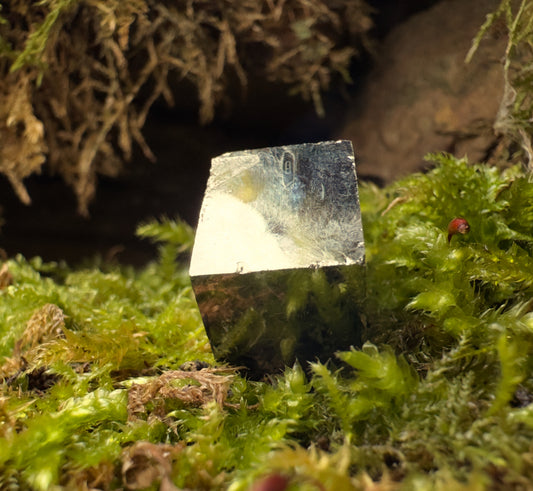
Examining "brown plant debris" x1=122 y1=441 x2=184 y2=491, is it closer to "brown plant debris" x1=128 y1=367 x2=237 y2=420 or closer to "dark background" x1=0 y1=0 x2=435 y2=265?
"brown plant debris" x1=128 y1=367 x2=237 y2=420

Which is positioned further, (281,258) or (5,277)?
(5,277)

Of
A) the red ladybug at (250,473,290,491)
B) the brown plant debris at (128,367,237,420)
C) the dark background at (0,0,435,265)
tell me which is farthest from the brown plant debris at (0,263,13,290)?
the red ladybug at (250,473,290,491)

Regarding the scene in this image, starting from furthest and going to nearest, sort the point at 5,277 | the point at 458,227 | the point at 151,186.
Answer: the point at 151,186, the point at 5,277, the point at 458,227

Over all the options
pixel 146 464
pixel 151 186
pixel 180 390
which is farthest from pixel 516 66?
pixel 151 186

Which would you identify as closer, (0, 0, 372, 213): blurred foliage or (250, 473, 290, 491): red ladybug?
(250, 473, 290, 491): red ladybug

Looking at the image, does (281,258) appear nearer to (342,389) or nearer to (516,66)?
(342,389)

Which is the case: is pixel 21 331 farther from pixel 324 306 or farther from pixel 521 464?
pixel 521 464

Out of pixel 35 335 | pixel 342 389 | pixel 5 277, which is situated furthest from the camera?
pixel 5 277

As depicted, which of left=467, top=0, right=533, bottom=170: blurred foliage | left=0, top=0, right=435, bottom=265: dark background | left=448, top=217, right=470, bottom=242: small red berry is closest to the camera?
left=448, top=217, right=470, bottom=242: small red berry
